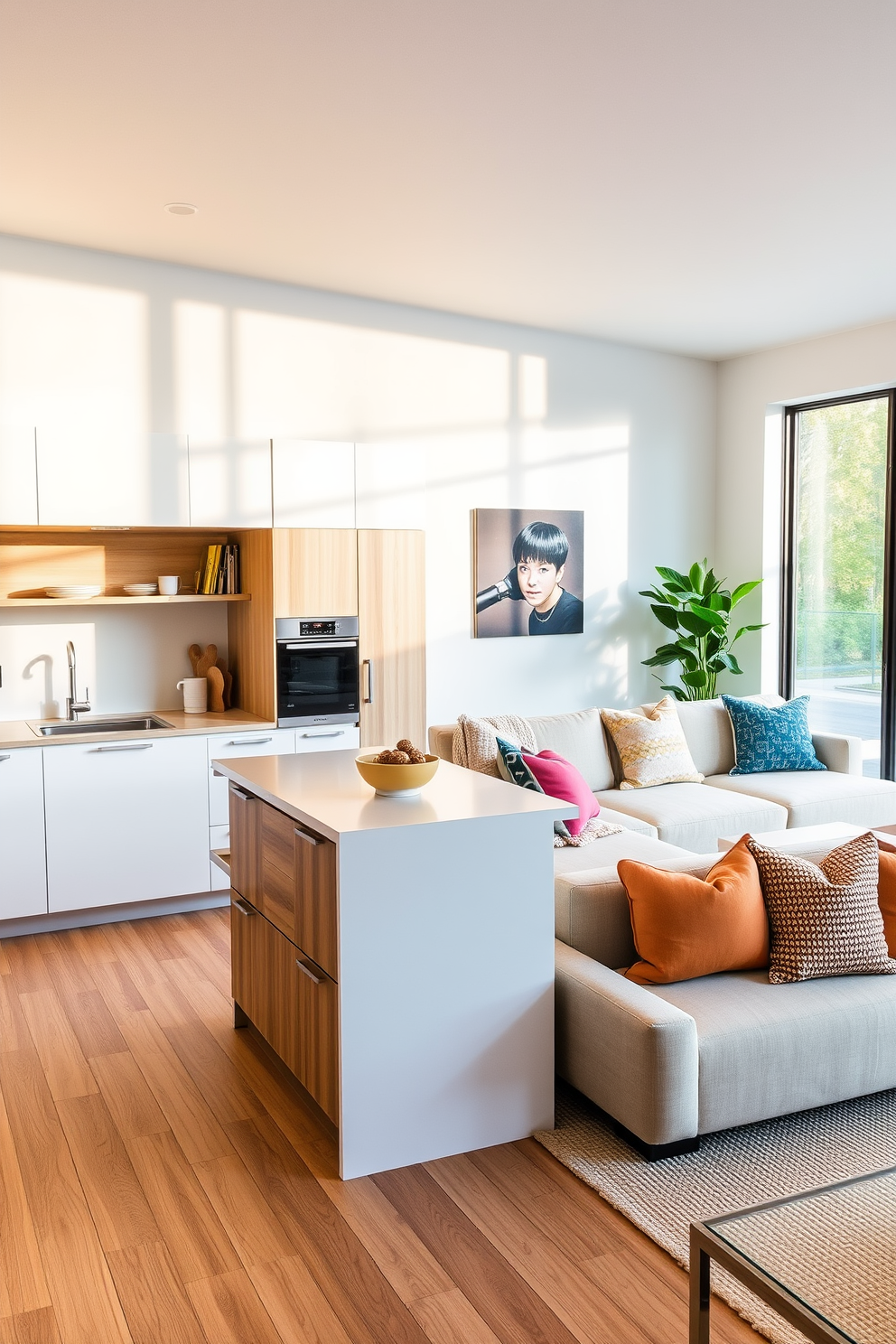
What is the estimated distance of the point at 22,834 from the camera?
14.1 ft

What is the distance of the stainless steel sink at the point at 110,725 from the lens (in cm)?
469

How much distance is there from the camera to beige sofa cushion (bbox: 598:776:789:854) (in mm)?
4543

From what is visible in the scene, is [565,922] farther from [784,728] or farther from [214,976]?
[784,728]

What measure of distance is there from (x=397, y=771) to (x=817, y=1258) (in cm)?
154

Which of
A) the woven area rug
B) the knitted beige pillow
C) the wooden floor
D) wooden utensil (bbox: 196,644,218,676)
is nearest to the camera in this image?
the wooden floor

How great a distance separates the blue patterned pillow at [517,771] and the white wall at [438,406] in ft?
5.37

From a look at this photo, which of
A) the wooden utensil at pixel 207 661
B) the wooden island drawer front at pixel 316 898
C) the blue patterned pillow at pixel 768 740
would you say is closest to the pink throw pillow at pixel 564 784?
the wooden island drawer front at pixel 316 898

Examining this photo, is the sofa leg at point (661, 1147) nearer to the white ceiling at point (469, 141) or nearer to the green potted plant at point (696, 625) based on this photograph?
the white ceiling at point (469, 141)

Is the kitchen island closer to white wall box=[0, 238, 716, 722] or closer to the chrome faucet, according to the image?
the chrome faucet

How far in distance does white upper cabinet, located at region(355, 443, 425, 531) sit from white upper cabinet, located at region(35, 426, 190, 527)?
0.86m

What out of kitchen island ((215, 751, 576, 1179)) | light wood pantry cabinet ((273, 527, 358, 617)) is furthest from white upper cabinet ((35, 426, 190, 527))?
kitchen island ((215, 751, 576, 1179))

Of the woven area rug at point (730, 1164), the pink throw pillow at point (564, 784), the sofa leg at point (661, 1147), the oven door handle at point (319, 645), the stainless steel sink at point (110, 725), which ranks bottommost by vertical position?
the woven area rug at point (730, 1164)

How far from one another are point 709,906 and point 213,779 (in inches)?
101

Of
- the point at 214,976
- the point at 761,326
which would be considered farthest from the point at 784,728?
the point at 214,976
